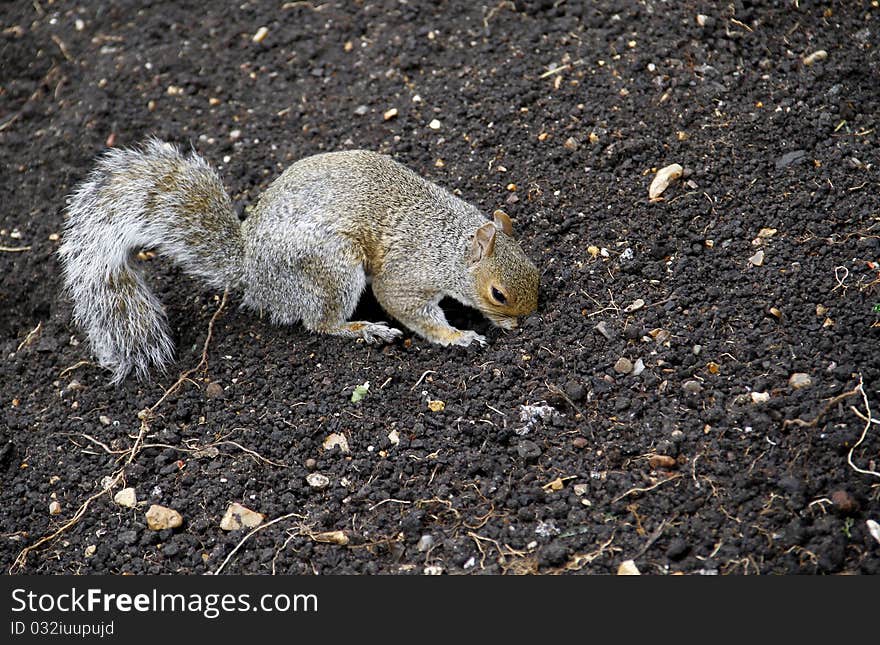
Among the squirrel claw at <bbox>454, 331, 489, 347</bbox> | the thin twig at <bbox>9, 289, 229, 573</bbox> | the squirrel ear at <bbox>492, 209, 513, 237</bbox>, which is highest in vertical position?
the squirrel ear at <bbox>492, 209, 513, 237</bbox>

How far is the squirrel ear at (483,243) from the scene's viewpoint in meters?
4.33

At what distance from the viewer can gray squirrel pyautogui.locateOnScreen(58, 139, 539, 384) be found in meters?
4.49

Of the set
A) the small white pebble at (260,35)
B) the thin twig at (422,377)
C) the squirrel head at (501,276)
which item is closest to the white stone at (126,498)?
the thin twig at (422,377)

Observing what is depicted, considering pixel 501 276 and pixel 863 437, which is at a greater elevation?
pixel 501 276

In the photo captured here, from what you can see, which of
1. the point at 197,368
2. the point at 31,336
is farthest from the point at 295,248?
the point at 31,336

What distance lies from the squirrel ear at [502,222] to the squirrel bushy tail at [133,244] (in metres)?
1.32

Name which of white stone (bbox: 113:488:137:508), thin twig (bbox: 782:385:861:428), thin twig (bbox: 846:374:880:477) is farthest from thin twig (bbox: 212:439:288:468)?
thin twig (bbox: 846:374:880:477)

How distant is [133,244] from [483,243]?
5.70 feet

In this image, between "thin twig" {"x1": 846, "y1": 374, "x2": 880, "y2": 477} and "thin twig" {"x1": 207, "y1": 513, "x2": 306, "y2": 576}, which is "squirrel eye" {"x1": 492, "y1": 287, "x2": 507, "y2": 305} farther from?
"thin twig" {"x1": 846, "y1": 374, "x2": 880, "y2": 477}

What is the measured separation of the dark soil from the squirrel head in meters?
0.11

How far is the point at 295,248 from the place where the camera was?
4.47 m

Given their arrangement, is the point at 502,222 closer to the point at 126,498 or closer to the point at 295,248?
the point at 295,248

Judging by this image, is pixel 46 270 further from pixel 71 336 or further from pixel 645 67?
pixel 645 67

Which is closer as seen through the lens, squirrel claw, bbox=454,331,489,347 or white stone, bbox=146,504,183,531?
white stone, bbox=146,504,183,531
